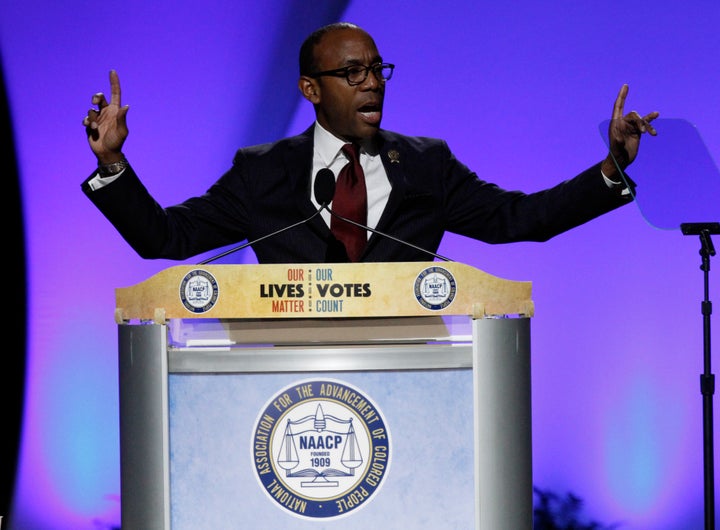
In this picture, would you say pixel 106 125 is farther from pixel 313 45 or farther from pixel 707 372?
pixel 707 372

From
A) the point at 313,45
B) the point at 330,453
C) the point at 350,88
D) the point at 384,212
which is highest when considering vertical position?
the point at 313,45

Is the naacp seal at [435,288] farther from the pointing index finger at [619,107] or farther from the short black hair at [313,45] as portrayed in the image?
the short black hair at [313,45]

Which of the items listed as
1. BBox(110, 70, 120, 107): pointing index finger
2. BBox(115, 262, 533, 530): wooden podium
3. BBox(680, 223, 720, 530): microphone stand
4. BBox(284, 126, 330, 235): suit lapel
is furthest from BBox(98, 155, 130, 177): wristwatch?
BBox(680, 223, 720, 530): microphone stand

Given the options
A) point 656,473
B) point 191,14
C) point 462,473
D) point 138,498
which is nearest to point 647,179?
point 462,473

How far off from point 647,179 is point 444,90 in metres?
1.61

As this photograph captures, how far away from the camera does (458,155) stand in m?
3.34

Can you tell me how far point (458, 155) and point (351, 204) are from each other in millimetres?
1453

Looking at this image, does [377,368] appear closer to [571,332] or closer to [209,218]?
[209,218]

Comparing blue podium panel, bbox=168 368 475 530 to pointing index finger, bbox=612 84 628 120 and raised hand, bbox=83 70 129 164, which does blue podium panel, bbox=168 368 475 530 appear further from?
pointing index finger, bbox=612 84 628 120

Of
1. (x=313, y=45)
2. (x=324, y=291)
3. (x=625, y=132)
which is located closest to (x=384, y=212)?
(x=313, y=45)

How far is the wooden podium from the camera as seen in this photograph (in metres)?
1.28

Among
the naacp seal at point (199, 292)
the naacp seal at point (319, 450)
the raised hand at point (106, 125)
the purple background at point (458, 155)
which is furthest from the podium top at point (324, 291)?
the purple background at point (458, 155)

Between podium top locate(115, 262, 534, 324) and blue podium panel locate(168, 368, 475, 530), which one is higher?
podium top locate(115, 262, 534, 324)

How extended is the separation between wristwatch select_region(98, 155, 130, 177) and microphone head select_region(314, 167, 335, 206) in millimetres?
409
